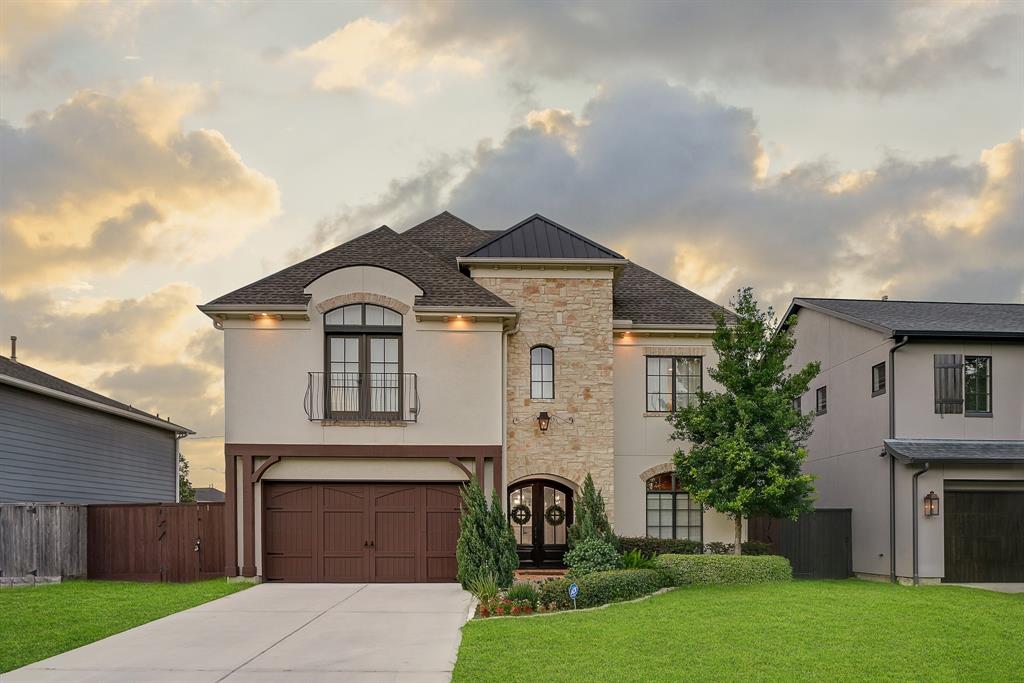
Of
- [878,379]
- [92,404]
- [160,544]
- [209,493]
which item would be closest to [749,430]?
[878,379]

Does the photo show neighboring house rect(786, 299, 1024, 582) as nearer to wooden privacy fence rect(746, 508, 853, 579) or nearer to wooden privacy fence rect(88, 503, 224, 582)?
wooden privacy fence rect(746, 508, 853, 579)

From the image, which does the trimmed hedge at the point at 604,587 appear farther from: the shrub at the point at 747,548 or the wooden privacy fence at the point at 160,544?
the wooden privacy fence at the point at 160,544

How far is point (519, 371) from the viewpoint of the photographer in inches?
869

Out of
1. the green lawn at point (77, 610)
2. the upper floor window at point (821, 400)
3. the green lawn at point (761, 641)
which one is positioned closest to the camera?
the green lawn at point (761, 641)

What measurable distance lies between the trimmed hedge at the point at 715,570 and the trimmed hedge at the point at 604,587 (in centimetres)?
67

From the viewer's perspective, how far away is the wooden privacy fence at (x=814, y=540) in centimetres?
2212

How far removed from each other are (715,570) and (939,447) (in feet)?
19.6

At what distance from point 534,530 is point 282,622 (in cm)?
898

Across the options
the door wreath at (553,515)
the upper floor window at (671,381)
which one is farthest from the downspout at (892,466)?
the door wreath at (553,515)

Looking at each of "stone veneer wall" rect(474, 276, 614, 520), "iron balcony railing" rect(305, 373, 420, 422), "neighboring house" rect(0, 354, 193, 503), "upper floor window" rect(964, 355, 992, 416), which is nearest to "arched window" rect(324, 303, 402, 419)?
"iron balcony railing" rect(305, 373, 420, 422)

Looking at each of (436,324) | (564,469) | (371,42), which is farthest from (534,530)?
(371,42)

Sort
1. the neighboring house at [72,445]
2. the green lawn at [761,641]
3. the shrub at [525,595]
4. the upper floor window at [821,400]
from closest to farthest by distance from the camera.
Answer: the green lawn at [761,641]
the shrub at [525,595]
the neighboring house at [72,445]
the upper floor window at [821,400]

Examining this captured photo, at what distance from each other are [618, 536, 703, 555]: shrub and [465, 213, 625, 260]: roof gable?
6190 mm

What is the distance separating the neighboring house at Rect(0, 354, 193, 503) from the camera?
74.8 feet
